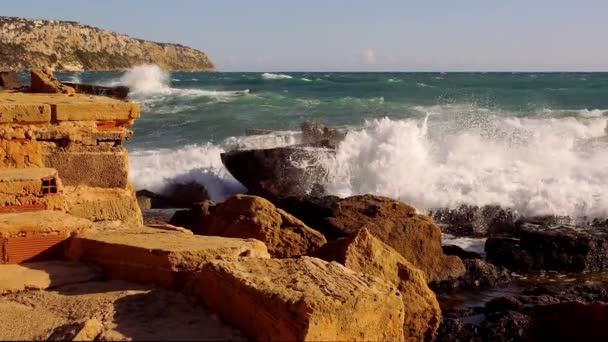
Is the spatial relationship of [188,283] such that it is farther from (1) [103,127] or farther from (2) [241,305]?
(1) [103,127]

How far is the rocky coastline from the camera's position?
2.90 meters

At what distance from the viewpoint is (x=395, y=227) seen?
7.60 m

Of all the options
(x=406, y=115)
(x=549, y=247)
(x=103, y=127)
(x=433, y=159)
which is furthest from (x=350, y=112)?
(x=103, y=127)

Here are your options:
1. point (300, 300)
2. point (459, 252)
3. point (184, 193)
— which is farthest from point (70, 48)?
point (300, 300)

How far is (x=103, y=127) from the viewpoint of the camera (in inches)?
186

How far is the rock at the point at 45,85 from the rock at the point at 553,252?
560 cm

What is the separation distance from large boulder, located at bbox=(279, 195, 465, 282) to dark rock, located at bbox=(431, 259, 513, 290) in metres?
0.07

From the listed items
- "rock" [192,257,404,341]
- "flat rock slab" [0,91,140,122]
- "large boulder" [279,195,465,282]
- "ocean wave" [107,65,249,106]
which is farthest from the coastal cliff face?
"rock" [192,257,404,341]

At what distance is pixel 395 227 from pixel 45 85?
12.0 feet

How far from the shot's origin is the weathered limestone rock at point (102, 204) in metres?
4.45

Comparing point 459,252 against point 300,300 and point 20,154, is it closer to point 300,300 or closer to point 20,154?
point 20,154

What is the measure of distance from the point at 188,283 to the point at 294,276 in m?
0.53

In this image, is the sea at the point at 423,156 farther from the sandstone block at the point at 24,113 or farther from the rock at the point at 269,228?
the sandstone block at the point at 24,113

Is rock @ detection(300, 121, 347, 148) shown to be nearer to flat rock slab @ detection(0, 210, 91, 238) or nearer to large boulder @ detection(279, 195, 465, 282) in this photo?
large boulder @ detection(279, 195, 465, 282)
